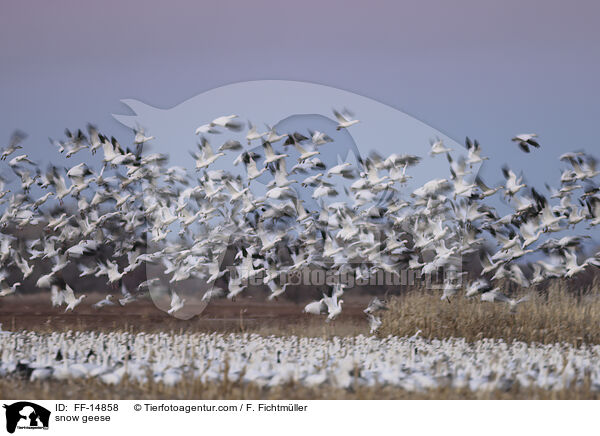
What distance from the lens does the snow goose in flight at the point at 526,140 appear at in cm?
809

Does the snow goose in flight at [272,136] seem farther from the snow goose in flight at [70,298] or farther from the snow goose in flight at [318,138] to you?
the snow goose in flight at [70,298]

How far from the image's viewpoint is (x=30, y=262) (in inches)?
432

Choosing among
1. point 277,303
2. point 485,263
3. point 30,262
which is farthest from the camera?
point 30,262

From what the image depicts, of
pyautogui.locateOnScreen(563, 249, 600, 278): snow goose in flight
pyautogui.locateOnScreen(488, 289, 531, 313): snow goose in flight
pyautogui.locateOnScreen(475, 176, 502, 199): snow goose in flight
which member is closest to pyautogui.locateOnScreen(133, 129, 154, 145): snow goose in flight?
pyautogui.locateOnScreen(475, 176, 502, 199): snow goose in flight

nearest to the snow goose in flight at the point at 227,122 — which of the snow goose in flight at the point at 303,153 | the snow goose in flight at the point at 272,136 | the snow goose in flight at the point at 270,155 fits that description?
the snow goose in flight at the point at 272,136

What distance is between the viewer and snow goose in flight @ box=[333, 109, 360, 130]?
8565 mm

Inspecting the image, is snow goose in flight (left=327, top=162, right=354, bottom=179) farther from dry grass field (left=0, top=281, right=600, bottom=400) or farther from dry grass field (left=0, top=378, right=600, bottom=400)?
dry grass field (left=0, top=378, right=600, bottom=400)

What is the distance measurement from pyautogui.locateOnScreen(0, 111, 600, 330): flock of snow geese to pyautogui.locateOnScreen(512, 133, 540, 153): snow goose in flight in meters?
0.01

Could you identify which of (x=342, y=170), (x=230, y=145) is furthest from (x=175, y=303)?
(x=342, y=170)

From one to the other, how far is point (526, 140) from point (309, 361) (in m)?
3.43

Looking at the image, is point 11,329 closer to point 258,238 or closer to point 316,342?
point 258,238
